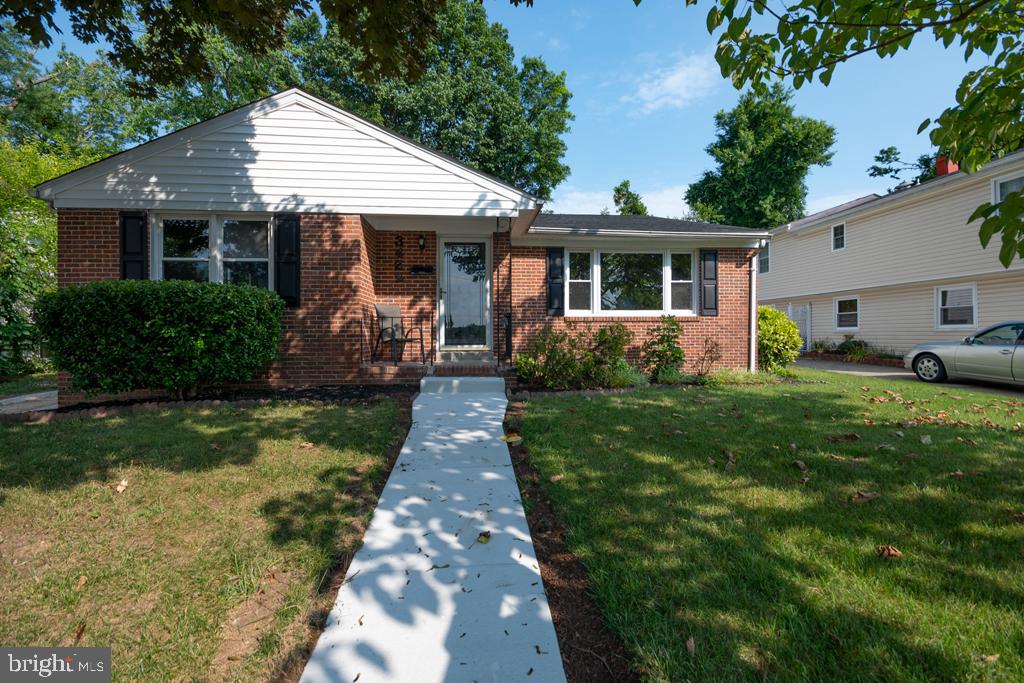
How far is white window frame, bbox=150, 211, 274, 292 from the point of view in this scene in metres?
7.25

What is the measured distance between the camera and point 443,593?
2.27 m

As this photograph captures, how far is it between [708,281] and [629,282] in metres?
1.67

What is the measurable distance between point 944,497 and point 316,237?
27.2 feet

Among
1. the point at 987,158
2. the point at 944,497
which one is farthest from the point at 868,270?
the point at 944,497

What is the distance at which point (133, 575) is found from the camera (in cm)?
237

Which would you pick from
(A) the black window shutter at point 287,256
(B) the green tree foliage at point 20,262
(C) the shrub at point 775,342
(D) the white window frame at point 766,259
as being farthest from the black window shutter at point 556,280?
(D) the white window frame at point 766,259

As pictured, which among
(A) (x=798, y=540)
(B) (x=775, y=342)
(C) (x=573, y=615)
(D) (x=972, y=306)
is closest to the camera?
(C) (x=573, y=615)

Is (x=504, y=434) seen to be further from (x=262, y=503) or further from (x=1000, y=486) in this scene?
(x=1000, y=486)

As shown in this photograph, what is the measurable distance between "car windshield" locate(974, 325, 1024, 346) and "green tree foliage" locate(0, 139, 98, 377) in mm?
21048

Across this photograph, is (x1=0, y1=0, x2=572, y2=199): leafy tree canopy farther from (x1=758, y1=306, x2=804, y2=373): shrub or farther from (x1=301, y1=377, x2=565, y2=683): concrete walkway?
(x1=301, y1=377, x2=565, y2=683): concrete walkway

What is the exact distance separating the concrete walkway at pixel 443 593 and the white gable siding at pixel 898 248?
53.5 feet

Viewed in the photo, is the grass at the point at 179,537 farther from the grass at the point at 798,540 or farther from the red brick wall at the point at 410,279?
the red brick wall at the point at 410,279

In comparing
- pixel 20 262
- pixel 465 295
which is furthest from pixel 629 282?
pixel 20 262

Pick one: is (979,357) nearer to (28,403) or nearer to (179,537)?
(179,537)
